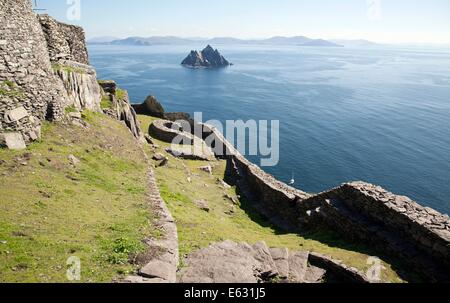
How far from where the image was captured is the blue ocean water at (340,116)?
197 feet

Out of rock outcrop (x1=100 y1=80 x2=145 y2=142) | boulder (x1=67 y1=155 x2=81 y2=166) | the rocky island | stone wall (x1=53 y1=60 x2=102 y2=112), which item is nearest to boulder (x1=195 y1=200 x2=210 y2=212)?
the rocky island

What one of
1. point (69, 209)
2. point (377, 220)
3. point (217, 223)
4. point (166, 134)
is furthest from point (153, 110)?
point (377, 220)

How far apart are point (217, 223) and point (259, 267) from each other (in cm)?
845

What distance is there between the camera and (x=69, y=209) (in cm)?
1530

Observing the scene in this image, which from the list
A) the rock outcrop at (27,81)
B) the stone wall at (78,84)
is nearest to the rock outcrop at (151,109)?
the stone wall at (78,84)

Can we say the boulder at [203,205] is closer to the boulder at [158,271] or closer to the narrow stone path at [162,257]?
the narrow stone path at [162,257]

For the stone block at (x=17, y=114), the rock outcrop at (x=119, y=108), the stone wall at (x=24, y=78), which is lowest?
the rock outcrop at (x=119, y=108)

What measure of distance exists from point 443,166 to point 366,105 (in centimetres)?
5080

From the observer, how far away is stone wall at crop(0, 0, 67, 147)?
19.8 m

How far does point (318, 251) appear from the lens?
17438 millimetres

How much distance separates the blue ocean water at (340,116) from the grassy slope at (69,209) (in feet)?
129
